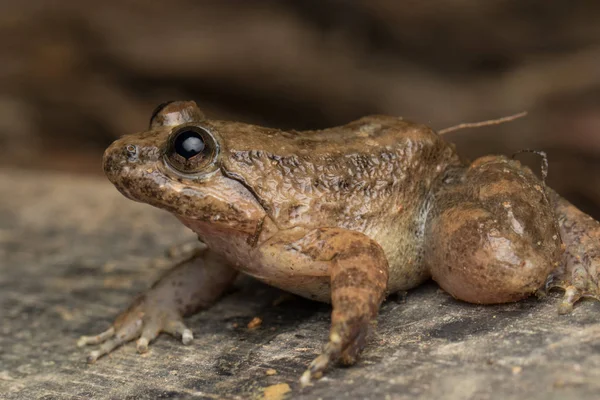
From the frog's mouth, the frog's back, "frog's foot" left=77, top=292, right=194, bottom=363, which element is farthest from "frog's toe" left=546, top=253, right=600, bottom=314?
"frog's foot" left=77, top=292, right=194, bottom=363

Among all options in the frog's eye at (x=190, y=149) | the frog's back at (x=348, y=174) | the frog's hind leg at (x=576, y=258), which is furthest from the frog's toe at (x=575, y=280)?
the frog's eye at (x=190, y=149)

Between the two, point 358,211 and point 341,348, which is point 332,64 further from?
point 341,348

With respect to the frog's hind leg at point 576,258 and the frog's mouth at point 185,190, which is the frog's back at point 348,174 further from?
the frog's hind leg at point 576,258

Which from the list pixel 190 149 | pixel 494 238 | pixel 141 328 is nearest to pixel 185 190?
pixel 190 149

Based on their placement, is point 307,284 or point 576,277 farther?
point 307,284

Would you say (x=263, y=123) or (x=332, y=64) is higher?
(x=332, y=64)

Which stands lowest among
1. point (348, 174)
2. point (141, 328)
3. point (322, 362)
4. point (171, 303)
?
point (322, 362)

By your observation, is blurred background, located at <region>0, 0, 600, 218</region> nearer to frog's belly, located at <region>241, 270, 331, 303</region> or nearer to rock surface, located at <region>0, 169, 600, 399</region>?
rock surface, located at <region>0, 169, 600, 399</region>
